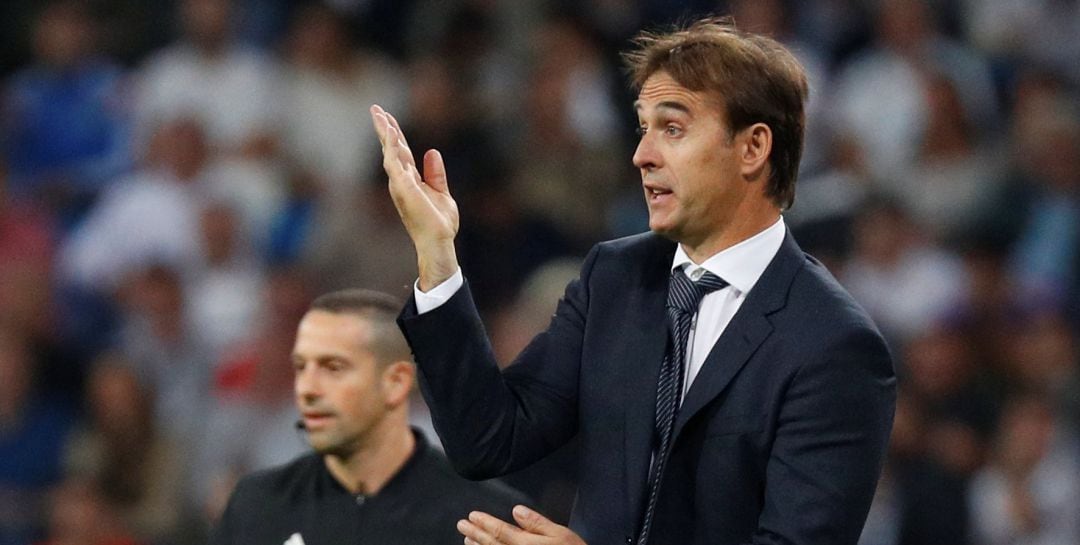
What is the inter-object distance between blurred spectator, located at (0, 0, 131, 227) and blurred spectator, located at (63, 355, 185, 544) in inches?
53.8

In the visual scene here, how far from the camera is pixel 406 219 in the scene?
8.66 feet

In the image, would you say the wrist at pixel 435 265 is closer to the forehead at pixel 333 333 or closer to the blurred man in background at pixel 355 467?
the blurred man in background at pixel 355 467

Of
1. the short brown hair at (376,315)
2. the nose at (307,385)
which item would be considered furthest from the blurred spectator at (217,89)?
the nose at (307,385)

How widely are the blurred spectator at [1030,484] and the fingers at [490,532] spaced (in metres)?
3.74

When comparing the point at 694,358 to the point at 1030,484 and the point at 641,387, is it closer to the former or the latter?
the point at 641,387

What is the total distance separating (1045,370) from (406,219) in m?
4.34

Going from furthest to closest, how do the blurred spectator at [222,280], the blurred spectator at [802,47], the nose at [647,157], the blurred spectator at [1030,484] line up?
the blurred spectator at [802,47], the blurred spectator at [222,280], the blurred spectator at [1030,484], the nose at [647,157]

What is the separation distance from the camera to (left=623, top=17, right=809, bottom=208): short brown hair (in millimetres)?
2725

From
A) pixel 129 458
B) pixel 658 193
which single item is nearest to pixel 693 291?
pixel 658 193

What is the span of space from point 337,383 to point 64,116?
162 inches

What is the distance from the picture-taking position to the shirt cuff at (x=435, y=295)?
262 centimetres

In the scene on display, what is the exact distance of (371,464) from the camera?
3.98m

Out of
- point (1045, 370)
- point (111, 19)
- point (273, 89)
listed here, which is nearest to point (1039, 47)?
point (1045, 370)

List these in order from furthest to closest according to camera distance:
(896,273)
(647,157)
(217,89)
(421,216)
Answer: (217,89)
(896,273)
(647,157)
(421,216)
